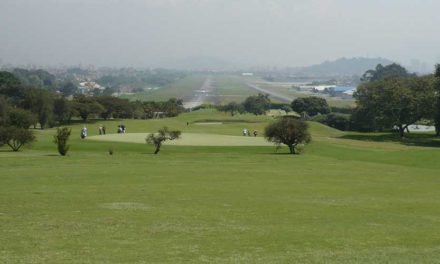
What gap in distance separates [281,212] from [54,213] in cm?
834

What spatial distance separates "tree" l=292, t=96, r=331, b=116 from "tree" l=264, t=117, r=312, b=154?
88.0m

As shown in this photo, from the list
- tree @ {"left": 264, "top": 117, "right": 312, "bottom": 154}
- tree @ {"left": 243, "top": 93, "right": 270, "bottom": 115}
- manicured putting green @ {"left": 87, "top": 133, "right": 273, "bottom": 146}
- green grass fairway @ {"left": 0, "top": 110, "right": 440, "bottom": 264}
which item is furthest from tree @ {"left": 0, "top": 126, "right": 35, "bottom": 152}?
tree @ {"left": 243, "top": 93, "right": 270, "bottom": 115}

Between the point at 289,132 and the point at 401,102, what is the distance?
39.8 meters

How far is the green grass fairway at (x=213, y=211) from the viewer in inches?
542

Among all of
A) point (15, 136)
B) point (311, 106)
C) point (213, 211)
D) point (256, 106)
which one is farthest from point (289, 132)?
point (256, 106)

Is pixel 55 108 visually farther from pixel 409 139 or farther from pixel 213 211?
pixel 213 211

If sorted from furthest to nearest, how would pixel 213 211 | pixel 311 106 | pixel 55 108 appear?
pixel 311 106
pixel 55 108
pixel 213 211

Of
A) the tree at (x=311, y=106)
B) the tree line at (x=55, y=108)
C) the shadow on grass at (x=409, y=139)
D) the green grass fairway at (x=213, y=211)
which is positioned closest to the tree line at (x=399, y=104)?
the shadow on grass at (x=409, y=139)

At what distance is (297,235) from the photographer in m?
16.2

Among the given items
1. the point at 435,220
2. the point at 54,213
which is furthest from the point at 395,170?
the point at 54,213

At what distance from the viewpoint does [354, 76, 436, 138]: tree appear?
8312cm

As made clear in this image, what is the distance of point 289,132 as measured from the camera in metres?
52.2

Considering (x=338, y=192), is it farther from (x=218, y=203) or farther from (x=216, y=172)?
(x=216, y=172)

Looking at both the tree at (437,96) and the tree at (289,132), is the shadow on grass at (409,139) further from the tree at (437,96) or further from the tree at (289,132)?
the tree at (289,132)
